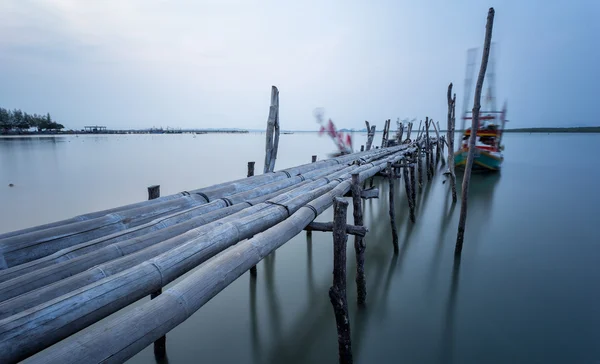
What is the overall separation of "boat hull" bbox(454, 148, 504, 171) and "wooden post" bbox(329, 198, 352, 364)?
48.9 feet

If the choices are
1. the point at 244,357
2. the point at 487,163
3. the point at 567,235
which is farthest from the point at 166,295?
the point at 487,163

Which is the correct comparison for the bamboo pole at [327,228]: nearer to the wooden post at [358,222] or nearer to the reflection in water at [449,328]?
the wooden post at [358,222]

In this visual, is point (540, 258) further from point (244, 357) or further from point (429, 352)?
point (244, 357)

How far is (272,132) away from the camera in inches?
254

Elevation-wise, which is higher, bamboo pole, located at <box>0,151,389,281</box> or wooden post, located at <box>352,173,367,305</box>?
bamboo pole, located at <box>0,151,389,281</box>

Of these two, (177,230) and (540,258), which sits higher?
(177,230)

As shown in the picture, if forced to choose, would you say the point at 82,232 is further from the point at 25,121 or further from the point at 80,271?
the point at 25,121

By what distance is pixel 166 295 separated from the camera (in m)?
1.41

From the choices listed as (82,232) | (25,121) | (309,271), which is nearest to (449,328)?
(309,271)

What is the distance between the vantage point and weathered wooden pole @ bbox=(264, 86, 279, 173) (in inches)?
249

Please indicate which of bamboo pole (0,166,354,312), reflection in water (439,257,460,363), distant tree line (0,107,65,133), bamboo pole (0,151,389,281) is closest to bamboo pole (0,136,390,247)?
bamboo pole (0,151,389,281)

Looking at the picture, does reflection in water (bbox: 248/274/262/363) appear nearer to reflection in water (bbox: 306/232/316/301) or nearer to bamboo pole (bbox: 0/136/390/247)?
reflection in water (bbox: 306/232/316/301)

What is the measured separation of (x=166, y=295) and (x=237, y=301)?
10.3 ft

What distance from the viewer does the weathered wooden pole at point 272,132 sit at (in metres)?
6.33
